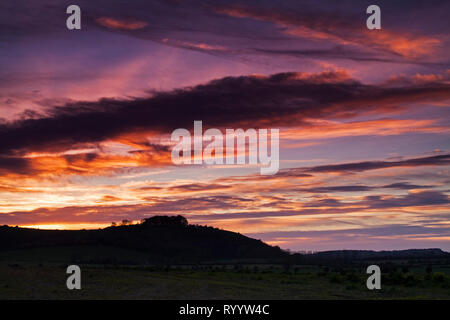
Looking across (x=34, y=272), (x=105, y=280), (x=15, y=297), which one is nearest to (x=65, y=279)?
(x=105, y=280)

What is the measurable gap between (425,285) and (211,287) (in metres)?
22.6

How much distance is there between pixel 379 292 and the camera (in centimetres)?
4819

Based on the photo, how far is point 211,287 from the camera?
47062 mm

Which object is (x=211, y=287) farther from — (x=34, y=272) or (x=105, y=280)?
(x=34, y=272)
